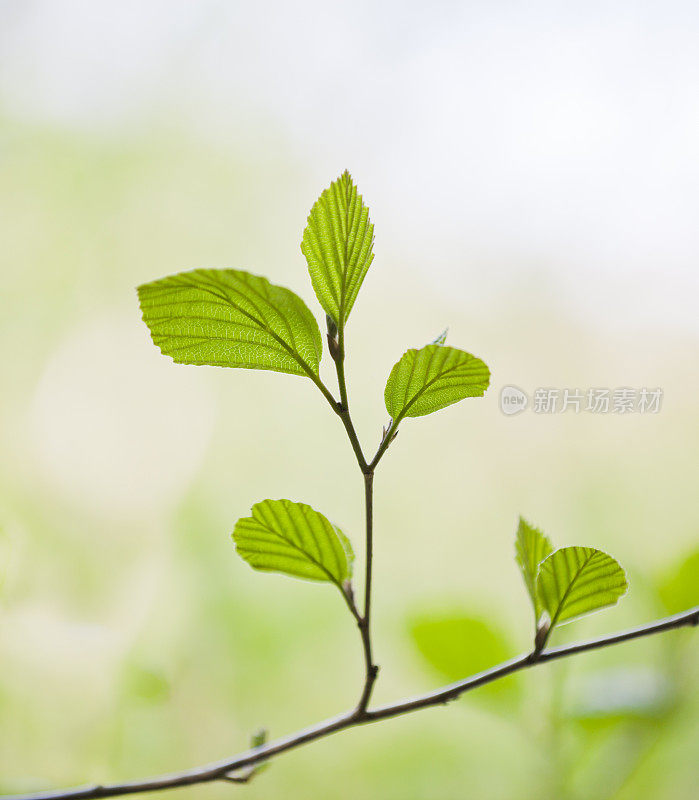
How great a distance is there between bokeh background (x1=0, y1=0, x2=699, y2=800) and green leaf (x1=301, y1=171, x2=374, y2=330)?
→ 562 mm

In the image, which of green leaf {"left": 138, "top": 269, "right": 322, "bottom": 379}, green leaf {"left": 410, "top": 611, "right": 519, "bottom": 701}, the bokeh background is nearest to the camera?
green leaf {"left": 138, "top": 269, "right": 322, "bottom": 379}

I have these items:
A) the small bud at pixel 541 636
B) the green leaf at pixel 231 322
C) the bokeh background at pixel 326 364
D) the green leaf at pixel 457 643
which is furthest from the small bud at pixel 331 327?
the bokeh background at pixel 326 364

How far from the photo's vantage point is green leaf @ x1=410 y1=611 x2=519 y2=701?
0.39 m

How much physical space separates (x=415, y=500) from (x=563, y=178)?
1.38 feet

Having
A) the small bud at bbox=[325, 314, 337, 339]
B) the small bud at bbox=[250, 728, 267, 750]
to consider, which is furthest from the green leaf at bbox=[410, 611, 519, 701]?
the small bud at bbox=[325, 314, 337, 339]

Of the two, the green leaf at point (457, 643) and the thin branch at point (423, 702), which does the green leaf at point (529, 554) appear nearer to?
the thin branch at point (423, 702)

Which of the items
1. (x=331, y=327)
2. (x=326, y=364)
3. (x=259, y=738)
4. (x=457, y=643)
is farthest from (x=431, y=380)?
(x=326, y=364)

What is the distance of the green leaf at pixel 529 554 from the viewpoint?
0.20 metres

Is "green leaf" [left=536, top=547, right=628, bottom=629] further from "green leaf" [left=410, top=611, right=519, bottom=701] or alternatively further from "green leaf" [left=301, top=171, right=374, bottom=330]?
"green leaf" [left=410, top=611, right=519, bottom=701]

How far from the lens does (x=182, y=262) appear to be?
0.81 metres

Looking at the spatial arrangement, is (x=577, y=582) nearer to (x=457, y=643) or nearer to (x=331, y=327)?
(x=331, y=327)

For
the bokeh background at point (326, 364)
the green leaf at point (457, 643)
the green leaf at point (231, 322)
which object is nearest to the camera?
the green leaf at point (231, 322)

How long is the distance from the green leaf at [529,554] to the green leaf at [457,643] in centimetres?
19

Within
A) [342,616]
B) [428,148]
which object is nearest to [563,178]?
[428,148]
